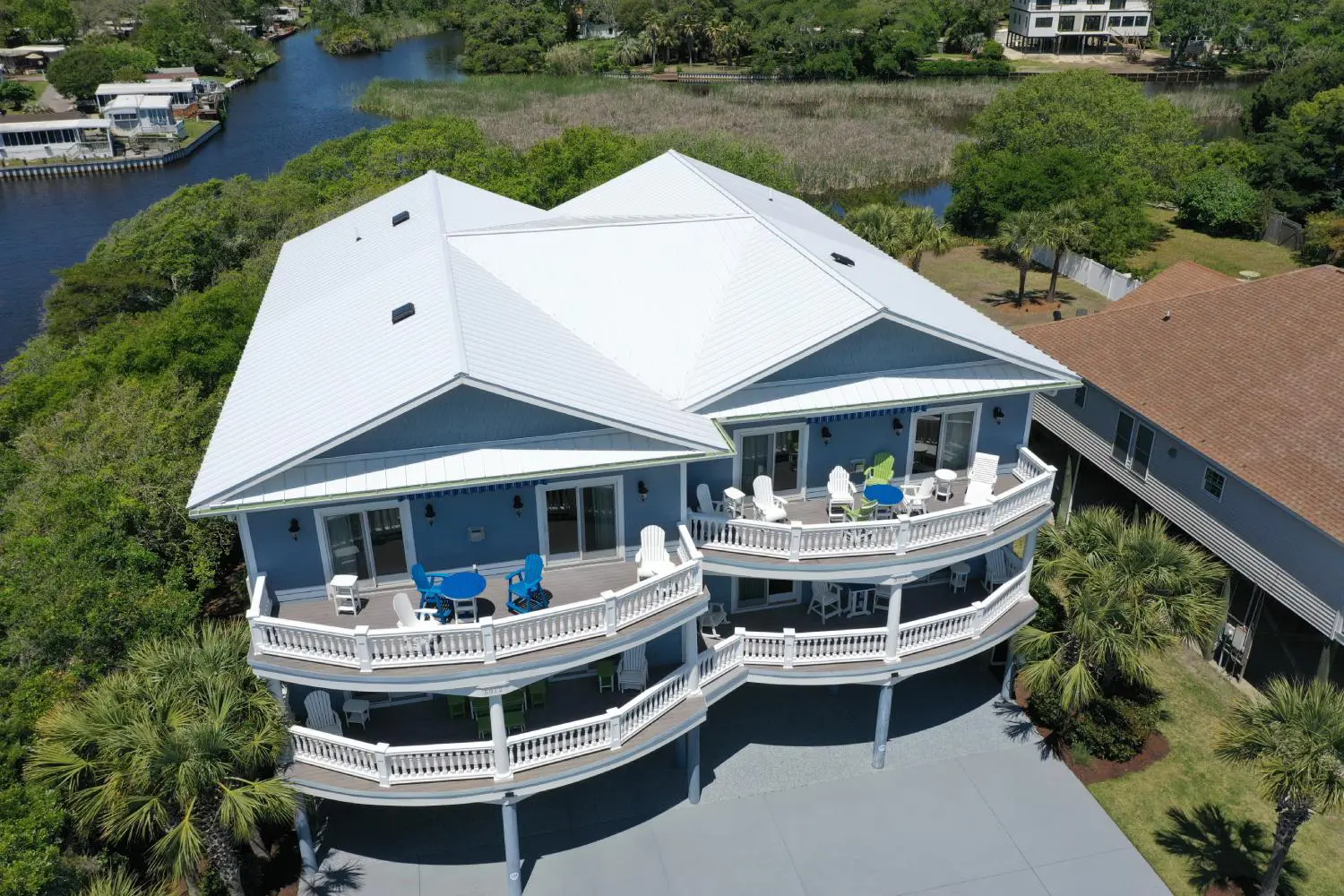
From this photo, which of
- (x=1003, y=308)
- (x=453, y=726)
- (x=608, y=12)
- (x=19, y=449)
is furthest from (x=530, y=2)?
(x=453, y=726)

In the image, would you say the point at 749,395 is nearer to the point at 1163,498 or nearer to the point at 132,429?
the point at 1163,498

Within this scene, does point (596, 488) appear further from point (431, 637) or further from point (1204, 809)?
point (1204, 809)

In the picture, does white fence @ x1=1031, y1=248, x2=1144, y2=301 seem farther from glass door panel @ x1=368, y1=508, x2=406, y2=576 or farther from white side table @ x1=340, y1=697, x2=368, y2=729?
white side table @ x1=340, y1=697, x2=368, y2=729

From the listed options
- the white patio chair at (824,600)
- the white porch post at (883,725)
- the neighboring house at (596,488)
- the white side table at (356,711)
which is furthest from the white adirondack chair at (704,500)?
the white side table at (356,711)

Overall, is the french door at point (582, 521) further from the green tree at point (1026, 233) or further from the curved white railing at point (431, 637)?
the green tree at point (1026, 233)

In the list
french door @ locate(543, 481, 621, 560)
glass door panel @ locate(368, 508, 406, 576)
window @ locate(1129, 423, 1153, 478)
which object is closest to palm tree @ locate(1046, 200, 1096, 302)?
window @ locate(1129, 423, 1153, 478)

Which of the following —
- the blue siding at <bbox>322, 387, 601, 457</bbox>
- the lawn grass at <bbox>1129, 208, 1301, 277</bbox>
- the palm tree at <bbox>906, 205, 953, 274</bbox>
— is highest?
the blue siding at <bbox>322, 387, 601, 457</bbox>
